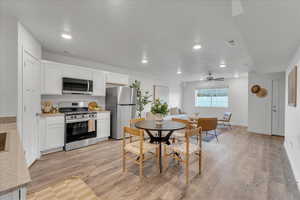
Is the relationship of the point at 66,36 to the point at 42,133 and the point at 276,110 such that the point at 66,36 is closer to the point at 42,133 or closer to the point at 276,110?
the point at 42,133

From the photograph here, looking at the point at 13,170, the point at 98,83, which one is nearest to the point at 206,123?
the point at 98,83

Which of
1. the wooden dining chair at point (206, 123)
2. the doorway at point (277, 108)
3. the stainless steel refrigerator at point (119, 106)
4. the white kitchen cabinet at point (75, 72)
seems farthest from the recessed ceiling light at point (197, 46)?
the doorway at point (277, 108)

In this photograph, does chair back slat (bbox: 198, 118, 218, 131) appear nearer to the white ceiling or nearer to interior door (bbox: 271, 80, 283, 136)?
the white ceiling

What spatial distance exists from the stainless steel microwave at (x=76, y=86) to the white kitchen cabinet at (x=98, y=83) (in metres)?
0.15

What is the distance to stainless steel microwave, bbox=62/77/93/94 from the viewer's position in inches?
139

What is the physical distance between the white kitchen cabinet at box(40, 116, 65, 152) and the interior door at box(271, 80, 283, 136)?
681cm

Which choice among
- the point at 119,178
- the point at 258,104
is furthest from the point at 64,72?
the point at 258,104

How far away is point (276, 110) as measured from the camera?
4988mm

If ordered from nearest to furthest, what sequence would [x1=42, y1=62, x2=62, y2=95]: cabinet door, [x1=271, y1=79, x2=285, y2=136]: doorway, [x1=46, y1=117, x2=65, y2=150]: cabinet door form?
[x1=46, y1=117, x2=65, y2=150]: cabinet door → [x1=42, y1=62, x2=62, y2=95]: cabinet door → [x1=271, y1=79, x2=285, y2=136]: doorway

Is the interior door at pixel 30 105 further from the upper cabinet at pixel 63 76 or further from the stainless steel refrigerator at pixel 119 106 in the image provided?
the stainless steel refrigerator at pixel 119 106

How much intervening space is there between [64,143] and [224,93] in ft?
24.9

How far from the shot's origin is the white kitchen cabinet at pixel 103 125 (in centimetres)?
405

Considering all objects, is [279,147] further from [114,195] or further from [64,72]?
[64,72]

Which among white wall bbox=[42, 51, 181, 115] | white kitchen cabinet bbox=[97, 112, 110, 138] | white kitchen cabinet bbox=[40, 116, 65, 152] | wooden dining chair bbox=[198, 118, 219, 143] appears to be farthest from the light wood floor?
white wall bbox=[42, 51, 181, 115]
